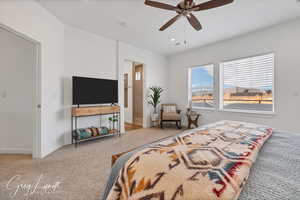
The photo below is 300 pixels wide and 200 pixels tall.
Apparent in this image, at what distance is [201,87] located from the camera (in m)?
4.60

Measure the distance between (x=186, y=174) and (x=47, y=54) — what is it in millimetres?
3157

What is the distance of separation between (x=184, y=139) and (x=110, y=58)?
3.42 meters

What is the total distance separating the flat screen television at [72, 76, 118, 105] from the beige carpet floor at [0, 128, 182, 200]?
1137mm

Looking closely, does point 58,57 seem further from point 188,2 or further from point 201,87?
point 201,87

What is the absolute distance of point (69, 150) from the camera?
2.72m

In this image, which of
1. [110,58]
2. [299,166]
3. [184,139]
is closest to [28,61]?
[110,58]

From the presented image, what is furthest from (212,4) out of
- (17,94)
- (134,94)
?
(134,94)

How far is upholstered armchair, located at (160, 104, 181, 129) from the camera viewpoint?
4465 mm

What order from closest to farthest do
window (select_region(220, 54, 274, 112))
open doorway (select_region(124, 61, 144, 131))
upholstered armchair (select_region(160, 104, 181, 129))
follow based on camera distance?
1. window (select_region(220, 54, 274, 112))
2. upholstered armchair (select_region(160, 104, 181, 129))
3. open doorway (select_region(124, 61, 144, 131))

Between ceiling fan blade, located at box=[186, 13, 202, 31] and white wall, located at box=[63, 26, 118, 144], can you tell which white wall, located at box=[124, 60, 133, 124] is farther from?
ceiling fan blade, located at box=[186, 13, 202, 31]

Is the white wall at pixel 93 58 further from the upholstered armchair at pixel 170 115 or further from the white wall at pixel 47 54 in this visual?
the upholstered armchair at pixel 170 115

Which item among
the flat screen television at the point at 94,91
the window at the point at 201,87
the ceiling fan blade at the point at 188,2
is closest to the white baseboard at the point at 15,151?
the flat screen television at the point at 94,91

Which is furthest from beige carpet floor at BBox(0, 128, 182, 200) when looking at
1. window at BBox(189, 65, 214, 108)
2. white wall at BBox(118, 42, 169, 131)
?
window at BBox(189, 65, 214, 108)

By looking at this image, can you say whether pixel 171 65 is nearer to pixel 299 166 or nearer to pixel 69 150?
pixel 69 150
